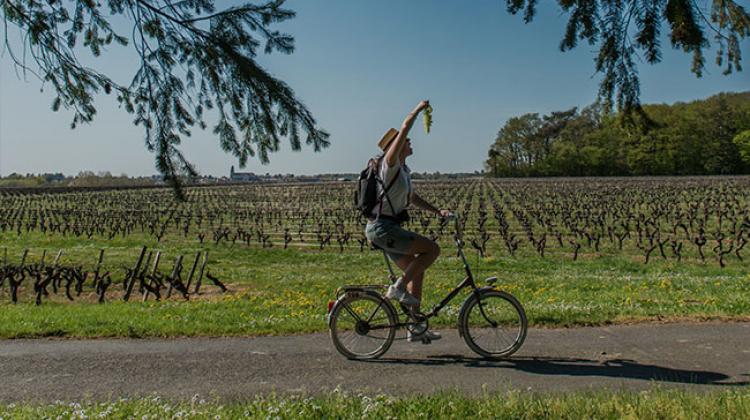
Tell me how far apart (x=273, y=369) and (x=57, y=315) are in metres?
4.20

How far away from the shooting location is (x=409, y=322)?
545 cm

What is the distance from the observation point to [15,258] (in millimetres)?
23922

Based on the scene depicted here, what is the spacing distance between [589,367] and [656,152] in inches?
3766

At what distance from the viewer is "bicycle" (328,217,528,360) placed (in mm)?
5352

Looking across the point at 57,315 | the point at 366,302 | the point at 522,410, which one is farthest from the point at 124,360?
the point at 522,410

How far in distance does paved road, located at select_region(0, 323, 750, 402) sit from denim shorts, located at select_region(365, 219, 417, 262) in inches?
40.1

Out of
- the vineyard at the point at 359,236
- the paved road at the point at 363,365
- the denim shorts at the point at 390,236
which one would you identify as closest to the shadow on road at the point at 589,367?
the paved road at the point at 363,365

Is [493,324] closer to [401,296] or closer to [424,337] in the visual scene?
[424,337]

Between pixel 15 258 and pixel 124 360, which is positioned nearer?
pixel 124 360

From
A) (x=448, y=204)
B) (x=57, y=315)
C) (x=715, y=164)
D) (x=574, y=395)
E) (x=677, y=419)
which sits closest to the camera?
(x=677, y=419)

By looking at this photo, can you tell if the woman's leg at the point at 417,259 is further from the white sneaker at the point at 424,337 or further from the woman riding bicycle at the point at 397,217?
the white sneaker at the point at 424,337

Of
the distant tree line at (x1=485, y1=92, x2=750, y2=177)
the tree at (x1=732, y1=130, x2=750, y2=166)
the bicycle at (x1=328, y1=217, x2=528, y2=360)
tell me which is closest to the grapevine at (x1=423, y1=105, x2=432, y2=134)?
the bicycle at (x1=328, y1=217, x2=528, y2=360)

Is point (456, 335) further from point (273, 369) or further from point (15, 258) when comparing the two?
point (15, 258)

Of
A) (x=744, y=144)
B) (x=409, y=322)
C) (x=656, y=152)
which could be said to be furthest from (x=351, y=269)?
(x=744, y=144)
